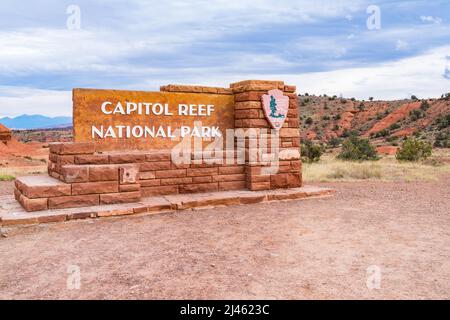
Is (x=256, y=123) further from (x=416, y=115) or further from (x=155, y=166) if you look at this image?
(x=416, y=115)

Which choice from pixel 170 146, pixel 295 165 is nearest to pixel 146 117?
pixel 170 146

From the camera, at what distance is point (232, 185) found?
371 inches

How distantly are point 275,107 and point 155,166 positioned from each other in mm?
3142

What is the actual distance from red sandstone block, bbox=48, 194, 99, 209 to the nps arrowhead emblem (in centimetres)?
424

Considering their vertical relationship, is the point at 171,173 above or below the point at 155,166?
below

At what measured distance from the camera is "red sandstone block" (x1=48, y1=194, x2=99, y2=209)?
23.8ft

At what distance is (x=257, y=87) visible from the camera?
9492 millimetres

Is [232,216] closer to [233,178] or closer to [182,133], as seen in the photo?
[233,178]

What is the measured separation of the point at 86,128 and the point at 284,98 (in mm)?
4489

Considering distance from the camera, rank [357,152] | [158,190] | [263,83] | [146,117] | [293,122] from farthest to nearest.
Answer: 1. [357,152]
2. [293,122]
3. [263,83]
4. [146,117]
5. [158,190]

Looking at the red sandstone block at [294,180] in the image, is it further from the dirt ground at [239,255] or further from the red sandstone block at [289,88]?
the red sandstone block at [289,88]

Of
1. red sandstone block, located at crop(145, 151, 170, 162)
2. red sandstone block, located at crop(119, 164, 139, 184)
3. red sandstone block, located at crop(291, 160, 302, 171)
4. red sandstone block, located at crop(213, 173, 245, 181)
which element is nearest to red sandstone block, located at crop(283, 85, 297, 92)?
red sandstone block, located at crop(291, 160, 302, 171)
